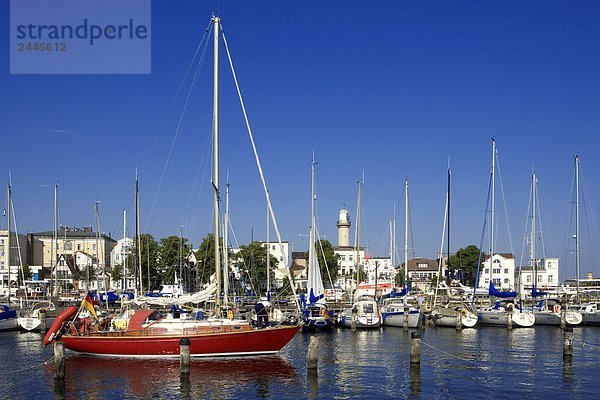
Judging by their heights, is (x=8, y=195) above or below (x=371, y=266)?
above

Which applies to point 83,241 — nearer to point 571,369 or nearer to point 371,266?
point 371,266

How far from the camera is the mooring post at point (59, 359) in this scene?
3666 cm

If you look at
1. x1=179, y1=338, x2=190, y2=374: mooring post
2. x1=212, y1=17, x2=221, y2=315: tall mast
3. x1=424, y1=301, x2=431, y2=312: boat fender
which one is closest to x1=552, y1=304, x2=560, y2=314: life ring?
x1=424, y1=301, x2=431, y2=312: boat fender

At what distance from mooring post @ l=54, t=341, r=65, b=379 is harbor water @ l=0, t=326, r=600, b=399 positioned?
685 millimetres

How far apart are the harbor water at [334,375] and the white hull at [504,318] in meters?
15.4

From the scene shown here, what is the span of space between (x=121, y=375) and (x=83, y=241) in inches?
5912

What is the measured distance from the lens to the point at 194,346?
42094 millimetres

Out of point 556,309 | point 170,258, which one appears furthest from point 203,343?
point 170,258

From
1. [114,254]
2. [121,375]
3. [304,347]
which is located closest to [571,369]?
[304,347]

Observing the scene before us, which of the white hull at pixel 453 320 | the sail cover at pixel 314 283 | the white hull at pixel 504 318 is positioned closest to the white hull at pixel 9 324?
the sail cover at pixel 314 283

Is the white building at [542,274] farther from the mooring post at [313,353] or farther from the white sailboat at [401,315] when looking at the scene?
the mooring post at [313,353]

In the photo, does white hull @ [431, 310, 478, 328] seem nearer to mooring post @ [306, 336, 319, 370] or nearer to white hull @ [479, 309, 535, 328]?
white hull @ [479, 309, 535, 328]

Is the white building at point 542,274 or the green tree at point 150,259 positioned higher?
the green tree at point 150,259

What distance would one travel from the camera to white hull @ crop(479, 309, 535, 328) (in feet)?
230
